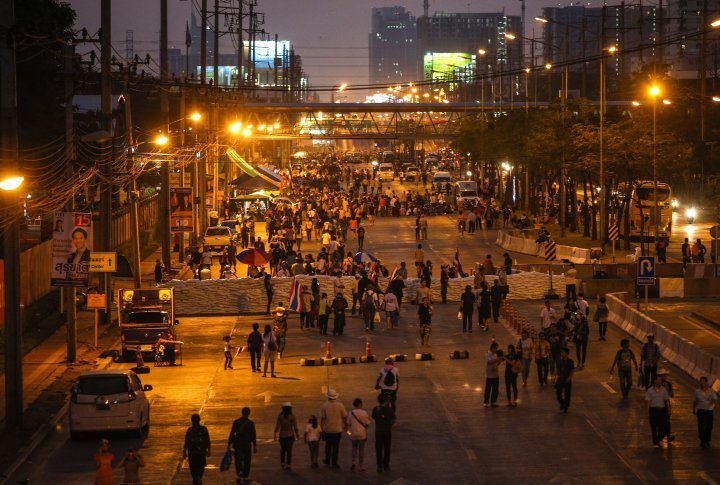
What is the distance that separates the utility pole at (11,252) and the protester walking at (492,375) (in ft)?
31.9

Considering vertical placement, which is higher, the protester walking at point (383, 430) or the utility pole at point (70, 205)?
the utility pole at point (70, 205)

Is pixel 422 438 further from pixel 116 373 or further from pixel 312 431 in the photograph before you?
pixel 116 373

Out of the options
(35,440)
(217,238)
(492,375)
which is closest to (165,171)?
(217,238)

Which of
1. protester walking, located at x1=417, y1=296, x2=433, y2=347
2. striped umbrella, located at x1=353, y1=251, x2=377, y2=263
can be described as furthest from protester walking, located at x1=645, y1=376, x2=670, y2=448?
striped umbrella, located at x1=353, y1=251, x2=377, y2=263

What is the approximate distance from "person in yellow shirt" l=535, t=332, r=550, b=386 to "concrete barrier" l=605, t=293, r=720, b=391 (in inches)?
147

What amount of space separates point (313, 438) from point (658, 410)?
636 cm

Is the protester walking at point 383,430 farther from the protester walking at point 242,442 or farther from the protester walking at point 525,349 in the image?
the protester walking at point 525,349

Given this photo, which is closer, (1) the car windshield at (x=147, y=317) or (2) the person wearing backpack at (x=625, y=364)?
(2) the person wearing backpack at (x=625, y=364)

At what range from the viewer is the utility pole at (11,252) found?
2564 cm

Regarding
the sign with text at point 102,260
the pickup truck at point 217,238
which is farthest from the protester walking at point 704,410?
the pickup truck at point 217,238

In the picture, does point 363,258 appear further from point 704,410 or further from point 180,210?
point 704,410

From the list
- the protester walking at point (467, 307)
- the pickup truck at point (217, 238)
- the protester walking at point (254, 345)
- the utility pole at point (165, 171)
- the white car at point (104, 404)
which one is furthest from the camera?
the pickup truck at point (217, 238)

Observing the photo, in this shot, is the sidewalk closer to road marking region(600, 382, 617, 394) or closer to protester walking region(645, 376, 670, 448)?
protester walking region(645, 376, 670, 448)

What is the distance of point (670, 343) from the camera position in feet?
112
